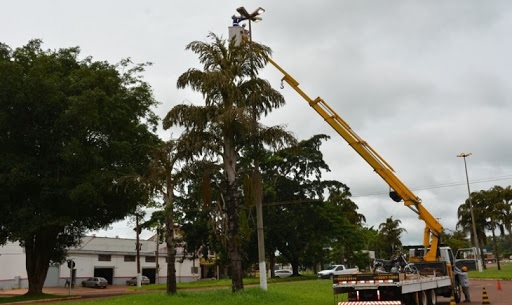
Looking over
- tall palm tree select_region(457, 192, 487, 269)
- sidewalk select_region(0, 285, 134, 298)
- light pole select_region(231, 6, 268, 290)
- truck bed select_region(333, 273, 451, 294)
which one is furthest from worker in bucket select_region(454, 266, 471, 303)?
tall palm tree select_region(457, 192, 487, 269)

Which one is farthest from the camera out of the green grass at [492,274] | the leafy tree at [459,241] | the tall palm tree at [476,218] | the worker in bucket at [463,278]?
the leafy tree at [459,241]

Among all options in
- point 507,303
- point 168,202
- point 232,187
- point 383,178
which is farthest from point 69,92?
point 507,303

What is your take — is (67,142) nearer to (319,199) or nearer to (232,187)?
(232,187)

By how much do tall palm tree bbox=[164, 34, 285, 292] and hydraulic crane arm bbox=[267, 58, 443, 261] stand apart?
2.45m

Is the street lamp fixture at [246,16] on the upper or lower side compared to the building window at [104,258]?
upper

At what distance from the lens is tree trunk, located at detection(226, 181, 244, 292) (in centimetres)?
2025

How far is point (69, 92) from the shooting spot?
28797 millimetres

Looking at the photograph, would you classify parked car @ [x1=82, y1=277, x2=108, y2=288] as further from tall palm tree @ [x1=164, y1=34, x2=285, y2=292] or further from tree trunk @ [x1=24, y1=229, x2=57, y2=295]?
tall palm tree @ [x1=164, y1=34, x2=285, y2=292]

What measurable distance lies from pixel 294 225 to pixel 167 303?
3093cm

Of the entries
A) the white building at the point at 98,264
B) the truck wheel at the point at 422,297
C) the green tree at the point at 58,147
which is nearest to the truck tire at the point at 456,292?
the truck wheel at the point at 422,297

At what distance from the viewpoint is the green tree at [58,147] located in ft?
87.0

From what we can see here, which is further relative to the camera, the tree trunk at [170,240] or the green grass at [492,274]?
the green grass at [492,274]

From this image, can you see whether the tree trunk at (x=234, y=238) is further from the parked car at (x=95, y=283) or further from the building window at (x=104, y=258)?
the building window at (x=104, y=258)

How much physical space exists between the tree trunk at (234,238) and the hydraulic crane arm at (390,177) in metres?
6.97
